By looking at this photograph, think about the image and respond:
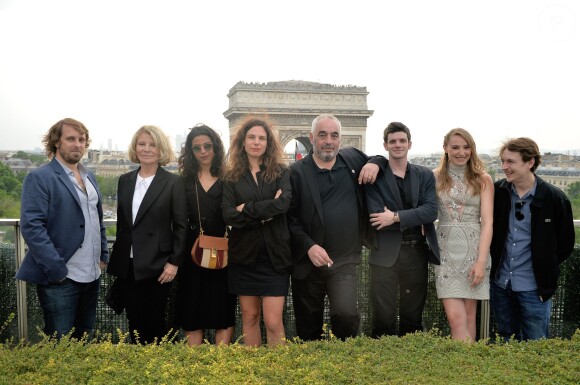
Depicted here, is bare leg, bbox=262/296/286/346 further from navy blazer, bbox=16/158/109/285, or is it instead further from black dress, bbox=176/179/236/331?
navy blazer, bbox=16/158/109/285

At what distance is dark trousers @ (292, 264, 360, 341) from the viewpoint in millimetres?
3754

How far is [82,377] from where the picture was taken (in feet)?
7.72

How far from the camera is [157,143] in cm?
377

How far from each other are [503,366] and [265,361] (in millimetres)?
1025

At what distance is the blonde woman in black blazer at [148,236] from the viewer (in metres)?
3.68

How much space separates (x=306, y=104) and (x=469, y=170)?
3082 centimetres

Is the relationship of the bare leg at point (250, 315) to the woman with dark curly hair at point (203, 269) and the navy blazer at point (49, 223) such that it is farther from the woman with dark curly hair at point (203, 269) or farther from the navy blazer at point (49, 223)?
the navy blazer at point (49, 223)

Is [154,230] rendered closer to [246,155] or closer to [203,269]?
[203,269]

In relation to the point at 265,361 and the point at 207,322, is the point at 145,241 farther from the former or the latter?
the point at 265,361

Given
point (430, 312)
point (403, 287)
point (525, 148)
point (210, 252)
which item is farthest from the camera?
point (430, 312)

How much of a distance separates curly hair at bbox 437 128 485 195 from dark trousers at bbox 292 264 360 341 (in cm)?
86

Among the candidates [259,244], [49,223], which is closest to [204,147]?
[259,244]

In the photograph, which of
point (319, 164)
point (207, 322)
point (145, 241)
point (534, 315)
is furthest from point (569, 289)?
point (145, 241)

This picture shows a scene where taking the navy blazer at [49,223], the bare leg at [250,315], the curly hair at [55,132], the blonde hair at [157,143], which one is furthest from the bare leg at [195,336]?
the curly hair at [55,132]
